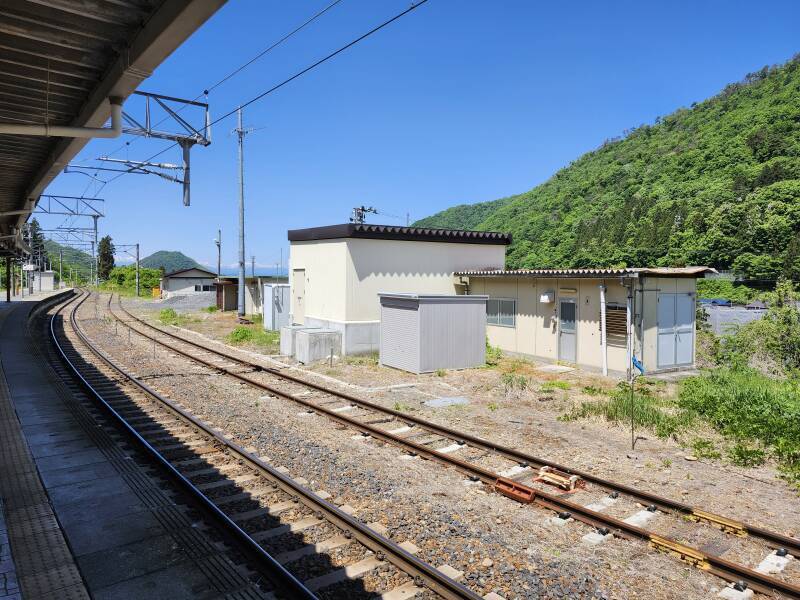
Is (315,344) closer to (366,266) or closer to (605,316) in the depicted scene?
(366,266)

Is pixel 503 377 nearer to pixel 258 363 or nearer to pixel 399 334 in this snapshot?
pixel 399 334

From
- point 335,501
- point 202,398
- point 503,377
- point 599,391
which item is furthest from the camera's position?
point 503,377

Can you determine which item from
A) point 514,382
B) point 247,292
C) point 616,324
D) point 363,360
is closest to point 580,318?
point 616,324

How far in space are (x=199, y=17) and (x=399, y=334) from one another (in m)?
12.7

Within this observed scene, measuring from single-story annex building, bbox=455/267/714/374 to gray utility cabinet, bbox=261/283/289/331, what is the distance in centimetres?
1050

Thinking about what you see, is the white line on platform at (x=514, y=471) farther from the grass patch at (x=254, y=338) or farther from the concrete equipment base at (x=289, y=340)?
the grass patch at (x=254, y=338)

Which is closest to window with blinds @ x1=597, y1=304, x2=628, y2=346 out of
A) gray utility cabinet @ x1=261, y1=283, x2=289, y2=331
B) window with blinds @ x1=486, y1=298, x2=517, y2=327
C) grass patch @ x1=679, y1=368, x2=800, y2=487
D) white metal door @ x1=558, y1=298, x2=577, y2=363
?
white metal door @ x1=558, y1=298, x2=577, y2=363

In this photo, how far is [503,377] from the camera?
15.0m

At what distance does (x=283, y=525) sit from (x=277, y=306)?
19594mm

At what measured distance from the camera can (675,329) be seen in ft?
53.2

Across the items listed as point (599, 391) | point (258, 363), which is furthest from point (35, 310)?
point (599, 391)

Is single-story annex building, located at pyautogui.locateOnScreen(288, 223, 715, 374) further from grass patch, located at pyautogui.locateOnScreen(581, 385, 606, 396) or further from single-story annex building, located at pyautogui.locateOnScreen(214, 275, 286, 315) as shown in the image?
single-story annex building, located at pyautogui.locateOnScreen(214, 275, 286, 315)

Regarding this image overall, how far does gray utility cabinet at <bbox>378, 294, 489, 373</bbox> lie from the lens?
51.9 feet

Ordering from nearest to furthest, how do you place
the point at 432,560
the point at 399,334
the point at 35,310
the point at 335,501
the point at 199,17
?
the point at 199,17 → the point at 432,560 → the point at 335,501 → the point at 399,334 → the point at 35,310
